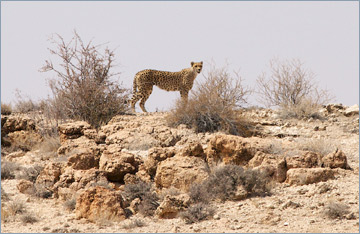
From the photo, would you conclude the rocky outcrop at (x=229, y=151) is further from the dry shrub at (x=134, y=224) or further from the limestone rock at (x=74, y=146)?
the dry shrub at (x=134, y=224)

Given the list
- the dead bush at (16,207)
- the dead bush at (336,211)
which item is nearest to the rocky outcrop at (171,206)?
the dead bush at (336,211)

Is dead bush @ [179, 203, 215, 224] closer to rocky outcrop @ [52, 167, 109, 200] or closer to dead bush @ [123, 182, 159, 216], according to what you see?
→ dead bush @ [123, 182, 159, 216]

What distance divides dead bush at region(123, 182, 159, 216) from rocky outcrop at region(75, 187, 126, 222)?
16.1 inches

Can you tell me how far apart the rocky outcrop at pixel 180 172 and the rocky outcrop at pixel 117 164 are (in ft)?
2.36

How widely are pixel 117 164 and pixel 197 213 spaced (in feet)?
7.98

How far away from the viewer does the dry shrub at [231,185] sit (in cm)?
997

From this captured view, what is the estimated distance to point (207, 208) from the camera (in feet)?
30.5

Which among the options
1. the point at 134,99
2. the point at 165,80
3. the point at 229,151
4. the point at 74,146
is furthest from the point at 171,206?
the point at 165,80

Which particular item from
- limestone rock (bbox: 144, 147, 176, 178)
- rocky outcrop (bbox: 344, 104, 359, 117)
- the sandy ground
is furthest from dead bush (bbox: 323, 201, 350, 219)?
rocky outcrop (bbox: 344, 104, 359, 117)

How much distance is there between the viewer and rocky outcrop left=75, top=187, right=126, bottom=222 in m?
9.25

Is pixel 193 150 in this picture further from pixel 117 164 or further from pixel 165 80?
pixel 165 80

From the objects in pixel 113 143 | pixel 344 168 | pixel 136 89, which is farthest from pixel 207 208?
pixel 136 89

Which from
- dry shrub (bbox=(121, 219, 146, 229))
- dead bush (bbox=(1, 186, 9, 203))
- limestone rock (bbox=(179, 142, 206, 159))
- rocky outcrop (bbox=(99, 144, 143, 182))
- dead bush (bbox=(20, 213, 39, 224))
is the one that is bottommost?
dry shrub (bbox=(121, 219, 146, 229))

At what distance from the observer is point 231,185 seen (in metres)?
10.1
